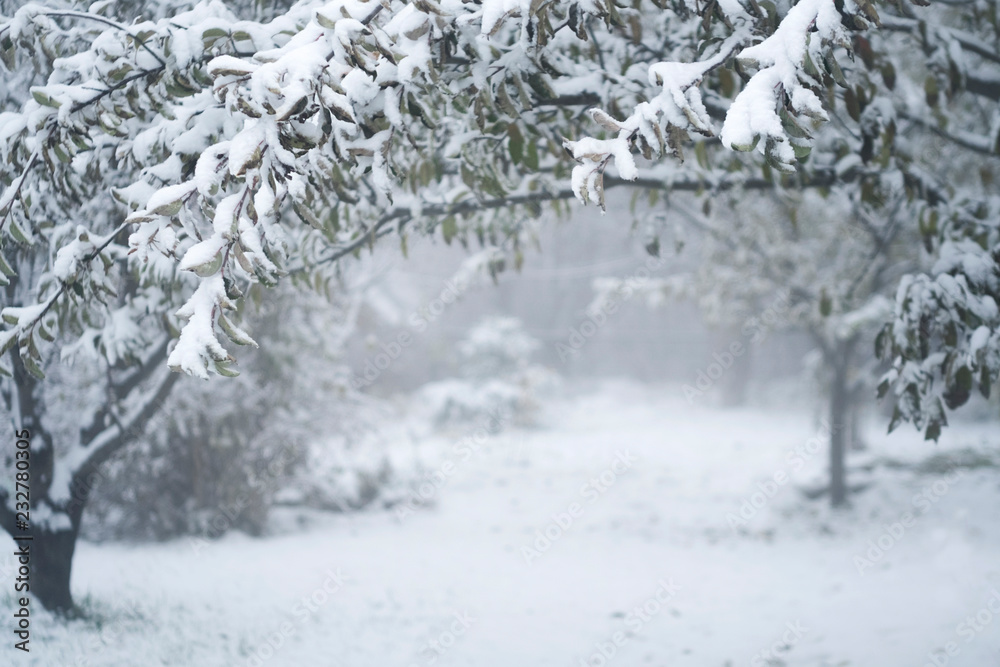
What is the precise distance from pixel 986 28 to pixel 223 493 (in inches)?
308

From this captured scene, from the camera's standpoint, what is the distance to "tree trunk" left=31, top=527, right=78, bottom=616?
3521 mm

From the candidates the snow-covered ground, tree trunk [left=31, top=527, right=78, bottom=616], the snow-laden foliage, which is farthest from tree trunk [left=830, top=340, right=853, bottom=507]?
tree trunk [left=31, top=527, right=78, bottom=616]

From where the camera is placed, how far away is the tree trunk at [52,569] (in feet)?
11.6

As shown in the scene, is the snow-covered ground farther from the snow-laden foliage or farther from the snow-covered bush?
the snow-covered bush

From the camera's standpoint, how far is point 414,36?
6.01ft

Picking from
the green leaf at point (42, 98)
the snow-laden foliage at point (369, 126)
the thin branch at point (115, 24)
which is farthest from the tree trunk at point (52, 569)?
the thin branch at point (115, 24)

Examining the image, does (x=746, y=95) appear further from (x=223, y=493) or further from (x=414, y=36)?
(x=223, y=493)

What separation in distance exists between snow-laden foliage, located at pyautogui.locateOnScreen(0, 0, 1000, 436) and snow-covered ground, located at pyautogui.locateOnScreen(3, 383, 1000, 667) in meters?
2.03

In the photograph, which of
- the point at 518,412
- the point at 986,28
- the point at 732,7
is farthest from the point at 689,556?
the point at 518,412

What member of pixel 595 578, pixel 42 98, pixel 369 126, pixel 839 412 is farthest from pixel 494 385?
pixel 42 98

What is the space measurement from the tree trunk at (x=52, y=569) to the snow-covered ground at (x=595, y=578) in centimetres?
14

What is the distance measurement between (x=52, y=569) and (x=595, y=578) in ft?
13.7

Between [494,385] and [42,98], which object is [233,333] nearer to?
[42,98]

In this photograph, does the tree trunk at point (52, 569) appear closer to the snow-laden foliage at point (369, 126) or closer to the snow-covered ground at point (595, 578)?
the snow-covered ground at point (595, 578)
